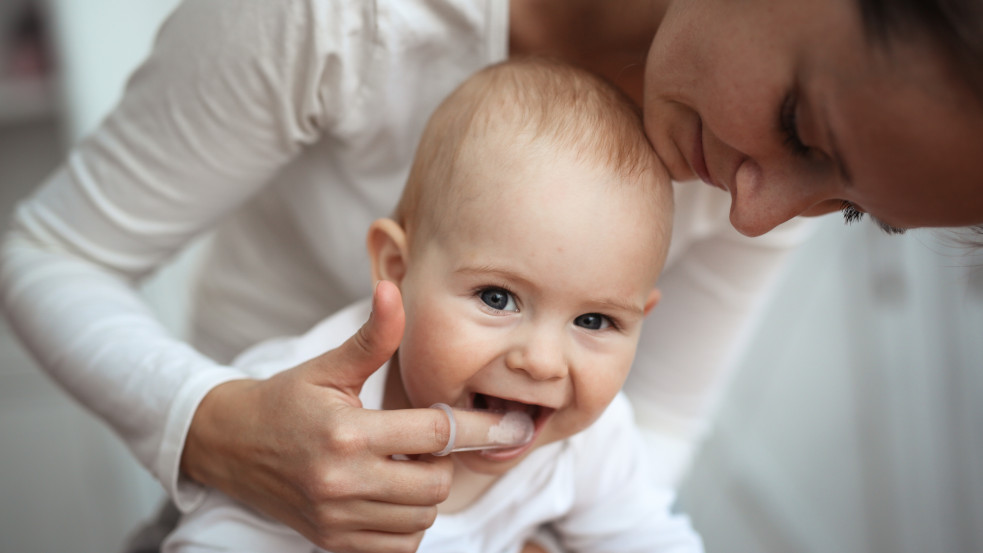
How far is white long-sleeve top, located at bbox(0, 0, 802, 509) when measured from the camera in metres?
0.82

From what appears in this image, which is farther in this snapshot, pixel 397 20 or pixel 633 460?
pixel 633 460

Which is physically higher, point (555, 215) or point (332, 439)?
point (555, 215)

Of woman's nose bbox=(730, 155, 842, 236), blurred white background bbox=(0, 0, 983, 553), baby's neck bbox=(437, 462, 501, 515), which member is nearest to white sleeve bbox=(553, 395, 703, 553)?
baby's neck bbox=(437, 462, 501, 515)

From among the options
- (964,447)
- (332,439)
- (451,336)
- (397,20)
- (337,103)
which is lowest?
(332,439)

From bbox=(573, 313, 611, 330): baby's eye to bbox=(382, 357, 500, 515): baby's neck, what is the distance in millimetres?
225

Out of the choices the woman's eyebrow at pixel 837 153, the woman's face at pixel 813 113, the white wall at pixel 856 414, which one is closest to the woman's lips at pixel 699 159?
the woman's face at pixel 813 113

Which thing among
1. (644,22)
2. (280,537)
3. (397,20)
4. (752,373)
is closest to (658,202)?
(644,22)

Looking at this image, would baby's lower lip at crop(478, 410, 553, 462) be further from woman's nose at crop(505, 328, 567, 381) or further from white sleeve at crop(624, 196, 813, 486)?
white sleeve at crop(624, 196, 813, 486)

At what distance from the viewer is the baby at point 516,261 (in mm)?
728

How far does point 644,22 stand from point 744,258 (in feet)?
1.42

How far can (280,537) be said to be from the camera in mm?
804

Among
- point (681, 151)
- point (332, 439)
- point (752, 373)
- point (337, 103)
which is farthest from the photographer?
point (752, 373)

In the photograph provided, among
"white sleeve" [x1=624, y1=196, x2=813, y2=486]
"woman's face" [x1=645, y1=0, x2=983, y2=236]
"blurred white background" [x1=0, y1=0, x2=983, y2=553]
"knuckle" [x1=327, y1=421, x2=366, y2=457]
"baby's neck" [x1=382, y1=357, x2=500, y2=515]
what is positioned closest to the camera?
"woman's face" [x1=645, y1=0, x2=983, y2=236]

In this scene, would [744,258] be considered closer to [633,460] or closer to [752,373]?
[633,460]
